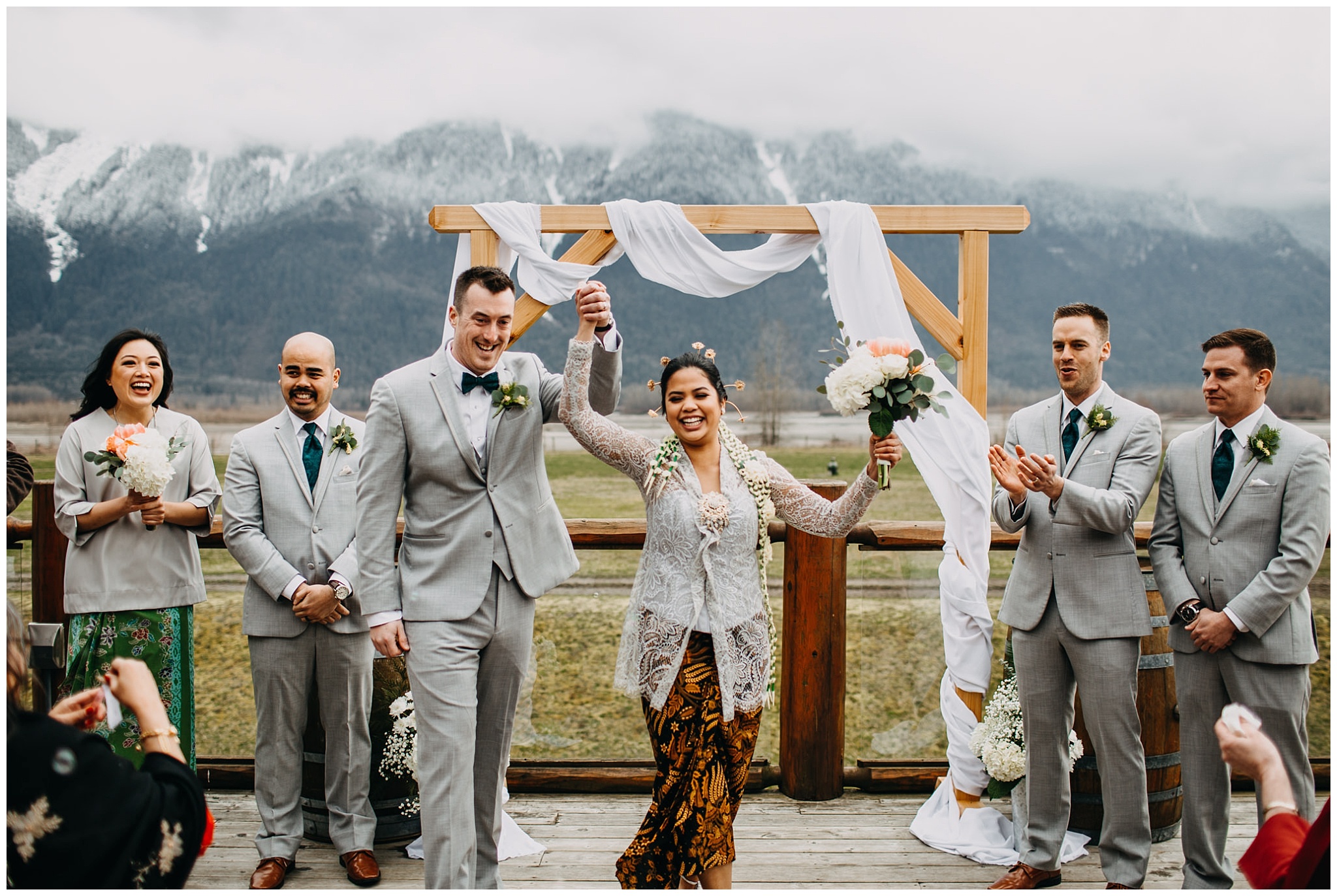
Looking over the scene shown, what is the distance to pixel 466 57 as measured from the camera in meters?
101

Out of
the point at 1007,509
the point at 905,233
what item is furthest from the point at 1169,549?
the point at 905,233

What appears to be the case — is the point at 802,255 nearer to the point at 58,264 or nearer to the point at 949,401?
the point at 949,401

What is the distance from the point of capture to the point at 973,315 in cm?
431

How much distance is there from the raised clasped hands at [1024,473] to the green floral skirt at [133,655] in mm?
3337

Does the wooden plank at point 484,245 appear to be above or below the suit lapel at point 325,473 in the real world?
above

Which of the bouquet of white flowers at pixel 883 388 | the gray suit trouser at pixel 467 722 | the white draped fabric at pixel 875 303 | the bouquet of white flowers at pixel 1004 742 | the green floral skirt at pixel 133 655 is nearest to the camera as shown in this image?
the gray suit trouser at pixel 467 722

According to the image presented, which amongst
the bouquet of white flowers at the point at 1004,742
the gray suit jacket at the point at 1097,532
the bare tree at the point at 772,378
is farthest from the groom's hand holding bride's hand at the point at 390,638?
the bare tree at the point at 772,378

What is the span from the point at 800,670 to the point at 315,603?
229 centimetres

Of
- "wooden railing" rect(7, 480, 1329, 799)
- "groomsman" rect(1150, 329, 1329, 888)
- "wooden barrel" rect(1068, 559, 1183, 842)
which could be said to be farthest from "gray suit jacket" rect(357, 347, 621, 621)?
"wooden barrel" rect(1068, 559, 1183, 842)

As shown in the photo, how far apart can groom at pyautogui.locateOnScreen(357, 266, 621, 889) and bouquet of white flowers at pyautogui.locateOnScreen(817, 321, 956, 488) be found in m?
0.80

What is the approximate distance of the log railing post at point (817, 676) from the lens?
4.38 metres

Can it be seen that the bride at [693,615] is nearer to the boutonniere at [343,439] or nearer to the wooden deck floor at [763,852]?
the wooden deck floor at [763,852]

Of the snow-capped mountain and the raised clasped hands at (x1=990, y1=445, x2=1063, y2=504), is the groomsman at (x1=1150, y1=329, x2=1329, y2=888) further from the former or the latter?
the snow-capped mountain

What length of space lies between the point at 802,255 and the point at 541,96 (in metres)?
114
